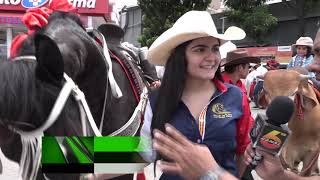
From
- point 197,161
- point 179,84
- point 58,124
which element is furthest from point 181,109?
point 197,161

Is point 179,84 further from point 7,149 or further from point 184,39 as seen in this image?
point 7,149

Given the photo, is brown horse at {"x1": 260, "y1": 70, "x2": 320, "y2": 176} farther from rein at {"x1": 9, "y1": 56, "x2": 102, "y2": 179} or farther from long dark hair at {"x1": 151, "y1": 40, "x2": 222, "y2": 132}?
Answer: rein at {"x1": 9, "y1": 56, "x2": 102, "y2": 179}

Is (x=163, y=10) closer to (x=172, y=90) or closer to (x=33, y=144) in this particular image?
(x=172, y=90)

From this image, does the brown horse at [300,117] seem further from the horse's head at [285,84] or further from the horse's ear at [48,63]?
the horse's ear at [48,63]

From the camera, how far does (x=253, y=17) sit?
32.6 metres

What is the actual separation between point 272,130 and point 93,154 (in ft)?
1.90

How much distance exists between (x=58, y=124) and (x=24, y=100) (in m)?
0.18

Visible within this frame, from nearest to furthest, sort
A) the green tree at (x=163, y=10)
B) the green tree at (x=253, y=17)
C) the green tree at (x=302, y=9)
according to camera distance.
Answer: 1. the green tree at (x=163, y=10)
2. the green tree at (x=253, y=17)
3. the green tree at (x=302, y=9)

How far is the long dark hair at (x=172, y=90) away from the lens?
2078mm

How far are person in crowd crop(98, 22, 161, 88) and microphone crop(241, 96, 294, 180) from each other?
2.53 m

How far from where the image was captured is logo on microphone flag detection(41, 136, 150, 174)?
1.38 m

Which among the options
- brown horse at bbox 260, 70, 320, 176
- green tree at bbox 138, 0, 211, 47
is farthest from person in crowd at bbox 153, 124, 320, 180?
green tree at bbox 138, 0, 211, 47

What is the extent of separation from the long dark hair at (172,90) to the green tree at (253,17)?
3158 centimetres
